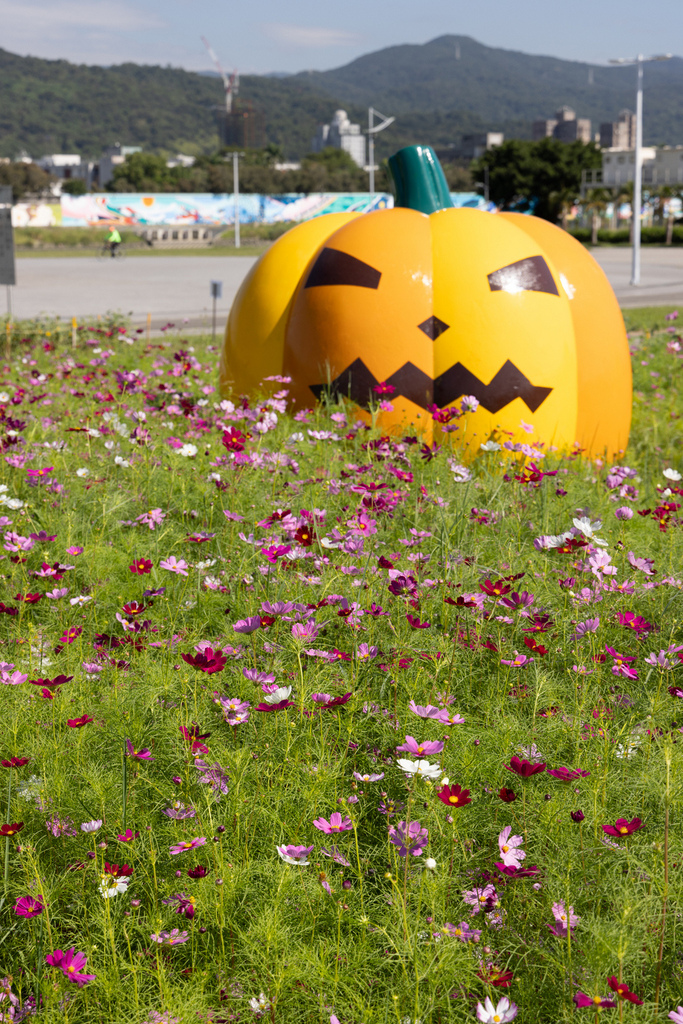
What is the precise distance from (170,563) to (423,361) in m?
2.65

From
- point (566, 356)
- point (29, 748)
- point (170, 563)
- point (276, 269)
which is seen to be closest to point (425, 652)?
point (170, 563)

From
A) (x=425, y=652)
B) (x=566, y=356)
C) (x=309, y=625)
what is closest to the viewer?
(x=309, y=625)

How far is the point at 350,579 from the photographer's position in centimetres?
349

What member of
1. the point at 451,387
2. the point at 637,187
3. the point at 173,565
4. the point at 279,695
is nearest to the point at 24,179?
the point at 637,187

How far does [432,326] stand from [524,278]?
0.66m

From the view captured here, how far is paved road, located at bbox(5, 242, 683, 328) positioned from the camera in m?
17.0

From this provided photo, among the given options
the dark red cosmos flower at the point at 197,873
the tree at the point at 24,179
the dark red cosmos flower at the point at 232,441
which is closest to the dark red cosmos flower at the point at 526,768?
the dark red cosmos flower at the point at 197,873

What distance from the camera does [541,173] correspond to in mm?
70875

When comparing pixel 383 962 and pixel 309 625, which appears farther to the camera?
pixel 309 625

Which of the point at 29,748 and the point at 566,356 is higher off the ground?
the point at 566,356

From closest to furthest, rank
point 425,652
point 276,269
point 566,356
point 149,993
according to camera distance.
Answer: point 149,993 < point 425,652 < point 566,356 < point 276,269

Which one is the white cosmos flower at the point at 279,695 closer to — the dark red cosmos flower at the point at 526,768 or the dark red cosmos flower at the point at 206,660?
the dark red cosmos flower at the point at 206,660

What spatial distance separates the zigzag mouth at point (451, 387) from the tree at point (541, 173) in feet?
227

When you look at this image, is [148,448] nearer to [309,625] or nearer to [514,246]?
[514,246]
